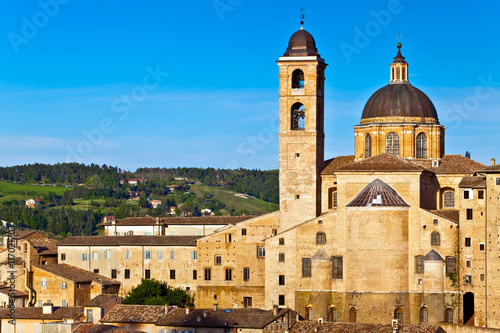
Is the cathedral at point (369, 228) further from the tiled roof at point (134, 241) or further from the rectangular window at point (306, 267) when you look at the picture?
the tiled roof at point (134, 241)

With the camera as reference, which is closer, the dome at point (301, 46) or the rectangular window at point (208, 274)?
the rectangular window at point (208, 274)

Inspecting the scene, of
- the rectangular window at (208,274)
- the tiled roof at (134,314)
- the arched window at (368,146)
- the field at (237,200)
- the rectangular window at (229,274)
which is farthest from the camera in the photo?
the field at (237,200)

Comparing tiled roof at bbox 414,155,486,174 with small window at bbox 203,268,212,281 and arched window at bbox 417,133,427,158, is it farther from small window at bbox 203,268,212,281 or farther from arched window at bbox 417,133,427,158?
small window at bbox 203,268,212,281

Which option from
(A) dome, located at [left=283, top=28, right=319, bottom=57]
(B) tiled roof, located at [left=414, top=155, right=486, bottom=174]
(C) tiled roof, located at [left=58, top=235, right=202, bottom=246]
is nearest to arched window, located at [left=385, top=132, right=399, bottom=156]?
(B) tiled roof, located at [left=414, top=155, right=486, bottom=174]

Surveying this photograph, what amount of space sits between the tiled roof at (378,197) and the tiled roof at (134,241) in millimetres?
12426

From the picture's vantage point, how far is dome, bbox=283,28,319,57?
67500mm

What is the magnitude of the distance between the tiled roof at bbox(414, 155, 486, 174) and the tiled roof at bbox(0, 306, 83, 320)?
74.8 feet

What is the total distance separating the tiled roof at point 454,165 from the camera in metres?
67.4

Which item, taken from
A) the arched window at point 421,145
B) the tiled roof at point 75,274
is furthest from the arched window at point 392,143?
the tiled roof at point 75,274

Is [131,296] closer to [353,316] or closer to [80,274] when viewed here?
[80,274]

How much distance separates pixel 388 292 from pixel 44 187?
121756 millimetres

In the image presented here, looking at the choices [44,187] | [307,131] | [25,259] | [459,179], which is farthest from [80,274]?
[44,187]

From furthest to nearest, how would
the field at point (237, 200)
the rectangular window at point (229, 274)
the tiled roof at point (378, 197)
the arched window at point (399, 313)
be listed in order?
1. the field at point (237, 200)
2. the rectangular window at point (229, 274)
3. the tiled roof at point (378, 197)
4. the arched window at point (399, 313)

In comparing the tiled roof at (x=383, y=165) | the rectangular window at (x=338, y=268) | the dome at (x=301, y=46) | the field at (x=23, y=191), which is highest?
the dome at (x=301, y=46)
